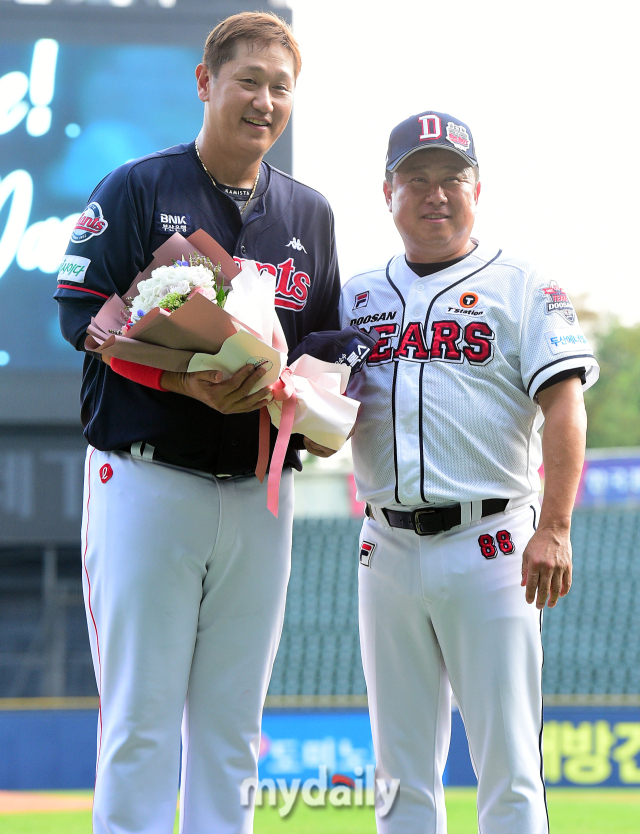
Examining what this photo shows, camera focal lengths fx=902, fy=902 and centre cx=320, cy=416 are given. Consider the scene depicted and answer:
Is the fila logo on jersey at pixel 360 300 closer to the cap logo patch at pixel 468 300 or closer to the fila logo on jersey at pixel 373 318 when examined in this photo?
the fila logo on jersey at pixel 373 318

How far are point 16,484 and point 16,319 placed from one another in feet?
5.22

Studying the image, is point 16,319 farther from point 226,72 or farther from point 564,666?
point 564,666

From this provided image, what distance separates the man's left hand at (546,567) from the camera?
2.06 m

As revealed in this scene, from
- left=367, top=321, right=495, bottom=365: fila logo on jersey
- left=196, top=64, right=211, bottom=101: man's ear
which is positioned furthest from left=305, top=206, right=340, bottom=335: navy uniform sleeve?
left=196, top=64, right=211, bottom=101: man's ear

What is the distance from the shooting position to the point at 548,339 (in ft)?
7.25

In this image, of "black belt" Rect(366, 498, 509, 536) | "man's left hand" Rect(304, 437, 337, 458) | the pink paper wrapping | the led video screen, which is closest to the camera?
the pink paper wrapping

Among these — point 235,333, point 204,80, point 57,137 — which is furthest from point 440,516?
point 57,137

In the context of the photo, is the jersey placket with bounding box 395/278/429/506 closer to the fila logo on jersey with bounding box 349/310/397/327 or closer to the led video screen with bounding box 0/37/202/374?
the fila logo on jersey with bounding box 349/310/397/327

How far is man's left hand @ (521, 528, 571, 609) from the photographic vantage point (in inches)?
81.2

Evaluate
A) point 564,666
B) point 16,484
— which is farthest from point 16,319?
point 564,666

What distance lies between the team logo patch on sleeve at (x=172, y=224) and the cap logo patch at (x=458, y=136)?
75 cm

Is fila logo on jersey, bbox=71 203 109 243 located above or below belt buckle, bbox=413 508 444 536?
above

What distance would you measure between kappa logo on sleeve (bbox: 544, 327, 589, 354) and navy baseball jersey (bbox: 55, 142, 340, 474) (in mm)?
610

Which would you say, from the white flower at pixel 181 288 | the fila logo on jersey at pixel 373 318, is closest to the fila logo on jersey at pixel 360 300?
the fila logo on jersey at pixel 373 318
